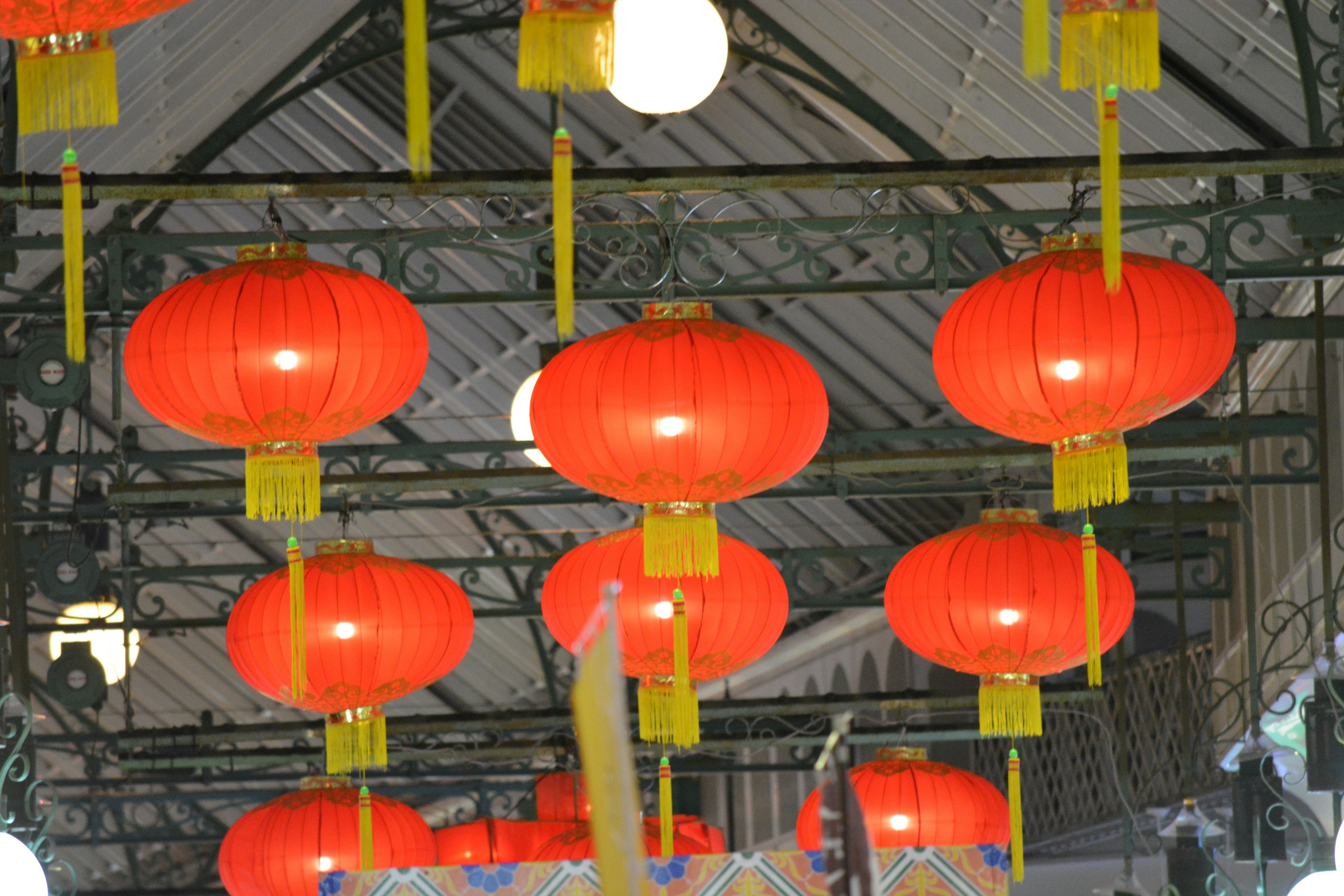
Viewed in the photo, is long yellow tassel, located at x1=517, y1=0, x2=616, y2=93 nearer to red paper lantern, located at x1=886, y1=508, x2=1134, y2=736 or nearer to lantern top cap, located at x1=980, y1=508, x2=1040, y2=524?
red paper lantern, located at x1=886, y1=508, x2=1134, y2=736

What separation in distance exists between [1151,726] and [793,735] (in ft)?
6.33


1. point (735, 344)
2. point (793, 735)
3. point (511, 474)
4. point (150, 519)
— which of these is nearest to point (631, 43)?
point (735, 344)

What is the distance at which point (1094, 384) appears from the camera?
4.39m

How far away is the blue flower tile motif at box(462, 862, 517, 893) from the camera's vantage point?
3332 mm

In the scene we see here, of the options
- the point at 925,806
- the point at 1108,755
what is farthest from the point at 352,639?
the point at 1108,755

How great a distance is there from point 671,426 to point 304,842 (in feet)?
13.5

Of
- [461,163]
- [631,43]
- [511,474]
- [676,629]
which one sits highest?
[461,163]

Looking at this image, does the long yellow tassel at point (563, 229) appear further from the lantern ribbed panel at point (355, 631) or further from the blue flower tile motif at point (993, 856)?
the lantern ribbed panel at point (355, 631)

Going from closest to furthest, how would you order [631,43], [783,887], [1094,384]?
1. [783,887]
2. [1094,384]
3. [631,43]

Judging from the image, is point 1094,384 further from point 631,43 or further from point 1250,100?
point 1250,100

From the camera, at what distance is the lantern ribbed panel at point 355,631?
584 cm

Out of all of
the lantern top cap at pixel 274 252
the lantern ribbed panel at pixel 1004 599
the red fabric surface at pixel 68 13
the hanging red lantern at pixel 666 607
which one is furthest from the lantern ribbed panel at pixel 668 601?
the red fabric surface at pixel 68 13

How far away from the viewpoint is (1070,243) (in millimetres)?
4520

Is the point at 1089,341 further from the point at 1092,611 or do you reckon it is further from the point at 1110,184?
the point at 1110,184
